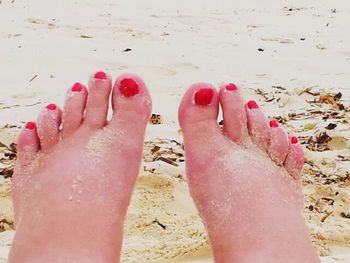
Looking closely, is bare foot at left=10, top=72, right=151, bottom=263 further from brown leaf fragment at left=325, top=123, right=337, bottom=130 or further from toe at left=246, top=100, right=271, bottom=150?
brown leaf fragment at left=325, top=123, right=337, bottom=130

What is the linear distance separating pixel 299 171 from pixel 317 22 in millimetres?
3541

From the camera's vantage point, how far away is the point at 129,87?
6.37 ft

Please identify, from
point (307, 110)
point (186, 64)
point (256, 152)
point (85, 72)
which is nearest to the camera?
point (256, 152)

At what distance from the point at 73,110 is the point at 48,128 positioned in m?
0.08

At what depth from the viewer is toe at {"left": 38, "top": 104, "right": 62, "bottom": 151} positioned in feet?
6.57

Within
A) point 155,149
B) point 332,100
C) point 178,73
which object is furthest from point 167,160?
point 178,73

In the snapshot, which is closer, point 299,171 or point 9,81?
point 299,171

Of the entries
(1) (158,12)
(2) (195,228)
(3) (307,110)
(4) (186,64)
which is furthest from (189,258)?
(1) (158,12)

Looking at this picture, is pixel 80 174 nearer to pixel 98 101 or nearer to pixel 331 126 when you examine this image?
pixel 98 101

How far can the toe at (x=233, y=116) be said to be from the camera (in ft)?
6.64

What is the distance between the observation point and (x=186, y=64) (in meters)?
3.70

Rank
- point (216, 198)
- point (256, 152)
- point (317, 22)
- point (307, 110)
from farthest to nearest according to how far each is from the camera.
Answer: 1. point (317, 22)
2. point (307, 110)
3. point (256, 152)
4. point (216, 198)

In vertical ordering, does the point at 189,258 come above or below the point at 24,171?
below

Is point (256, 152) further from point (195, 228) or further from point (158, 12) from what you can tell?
point (158, 12)
